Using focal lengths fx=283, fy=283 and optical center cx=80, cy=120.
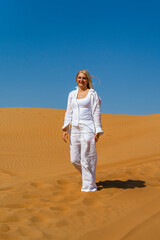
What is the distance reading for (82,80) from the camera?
17.5 ft

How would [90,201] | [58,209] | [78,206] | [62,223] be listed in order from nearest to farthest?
[62,223] → [58,209] → [78,206] → [90,201]

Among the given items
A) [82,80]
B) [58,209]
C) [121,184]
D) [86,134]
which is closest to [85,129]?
[86,134]

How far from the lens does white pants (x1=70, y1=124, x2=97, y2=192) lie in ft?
17.0

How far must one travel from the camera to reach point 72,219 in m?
3.78

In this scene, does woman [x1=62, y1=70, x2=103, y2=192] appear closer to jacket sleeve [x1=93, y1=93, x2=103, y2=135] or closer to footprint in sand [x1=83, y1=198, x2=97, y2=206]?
jacket sleeve [x1=93, y1=93, x2=103, y2=135]

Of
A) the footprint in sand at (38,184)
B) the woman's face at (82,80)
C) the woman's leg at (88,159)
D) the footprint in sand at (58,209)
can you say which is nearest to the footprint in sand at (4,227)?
the footprint in sand at (58,209)

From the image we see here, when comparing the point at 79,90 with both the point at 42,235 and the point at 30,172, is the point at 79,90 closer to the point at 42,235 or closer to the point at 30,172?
the point at 42,235

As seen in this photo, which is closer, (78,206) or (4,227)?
(4,227)

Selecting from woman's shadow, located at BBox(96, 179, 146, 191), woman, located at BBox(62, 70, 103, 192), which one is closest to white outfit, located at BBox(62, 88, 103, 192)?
woman, located at BBox(62, 70, 103, 192)

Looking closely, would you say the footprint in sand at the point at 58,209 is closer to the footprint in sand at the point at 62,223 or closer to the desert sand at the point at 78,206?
the desert sand at the point at 78,206

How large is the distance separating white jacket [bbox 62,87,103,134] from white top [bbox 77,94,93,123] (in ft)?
0.20

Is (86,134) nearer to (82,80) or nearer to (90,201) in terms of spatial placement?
(82,80)

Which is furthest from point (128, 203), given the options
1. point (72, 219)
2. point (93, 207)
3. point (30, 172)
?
point (30, 172)

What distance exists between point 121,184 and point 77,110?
1.98m
